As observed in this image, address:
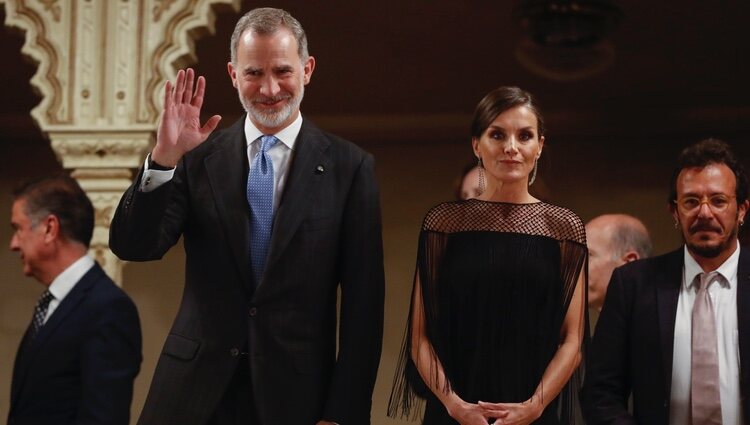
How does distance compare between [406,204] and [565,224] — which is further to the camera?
[406,204]

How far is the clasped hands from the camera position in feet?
11.8

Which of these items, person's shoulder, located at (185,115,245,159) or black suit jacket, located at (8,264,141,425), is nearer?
person's shoulder, located at (185,115,245,159)

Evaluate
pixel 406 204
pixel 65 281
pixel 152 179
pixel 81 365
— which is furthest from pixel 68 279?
pixel 406 204

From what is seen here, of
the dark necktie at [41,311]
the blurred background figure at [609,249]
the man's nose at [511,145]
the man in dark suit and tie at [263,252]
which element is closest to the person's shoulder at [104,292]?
the dark necktie at [41,311]

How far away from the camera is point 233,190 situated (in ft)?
12.0

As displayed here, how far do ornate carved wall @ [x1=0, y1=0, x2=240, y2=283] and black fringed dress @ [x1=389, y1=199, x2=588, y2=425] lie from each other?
234cm

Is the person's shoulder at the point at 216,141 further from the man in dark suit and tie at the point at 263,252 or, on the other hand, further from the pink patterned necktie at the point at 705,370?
the pink patterned necktie at the point at 705,370

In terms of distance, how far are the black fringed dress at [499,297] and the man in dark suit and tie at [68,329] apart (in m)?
0.89

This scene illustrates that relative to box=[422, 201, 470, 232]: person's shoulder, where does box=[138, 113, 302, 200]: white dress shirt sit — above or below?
above

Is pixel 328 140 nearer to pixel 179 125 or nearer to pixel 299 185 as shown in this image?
pixel 299 185

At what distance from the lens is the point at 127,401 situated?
13.4 ft

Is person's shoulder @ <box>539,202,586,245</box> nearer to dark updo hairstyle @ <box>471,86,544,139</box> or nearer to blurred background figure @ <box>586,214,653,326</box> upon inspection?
dark updo hairstyle @ <box>471,86,544,139</box>

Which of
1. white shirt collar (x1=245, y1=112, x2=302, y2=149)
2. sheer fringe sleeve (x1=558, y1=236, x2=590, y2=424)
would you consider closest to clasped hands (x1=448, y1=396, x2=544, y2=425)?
sheer fringe sleeve (x1=558, y1=236, x2=590, y2=424)

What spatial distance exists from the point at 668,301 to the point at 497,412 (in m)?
0.77
